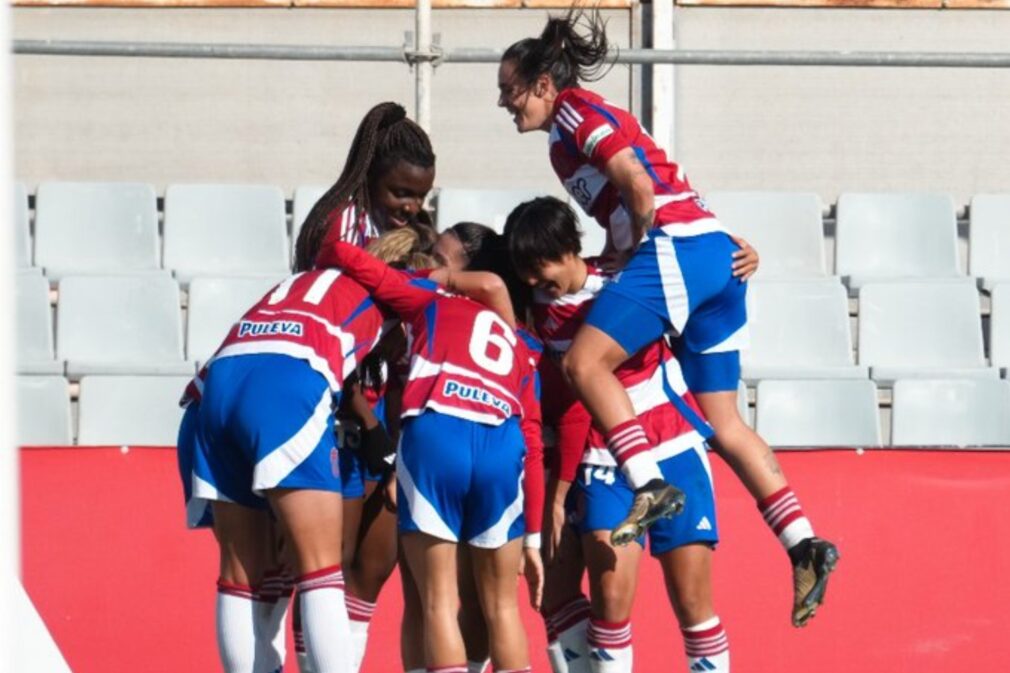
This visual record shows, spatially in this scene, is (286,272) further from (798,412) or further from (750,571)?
(750,571)

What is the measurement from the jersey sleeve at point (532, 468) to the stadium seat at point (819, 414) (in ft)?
7.40

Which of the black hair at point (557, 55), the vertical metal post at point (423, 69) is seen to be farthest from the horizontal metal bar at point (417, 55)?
the black hair at point (557, 55)

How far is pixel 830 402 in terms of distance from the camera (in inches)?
265

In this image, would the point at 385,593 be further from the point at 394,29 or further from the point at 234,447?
the point at 394,29

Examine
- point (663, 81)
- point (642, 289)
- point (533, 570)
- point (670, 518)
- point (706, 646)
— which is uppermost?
point (663, 81)

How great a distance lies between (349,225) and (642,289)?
0.79m

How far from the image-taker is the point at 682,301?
464 cm

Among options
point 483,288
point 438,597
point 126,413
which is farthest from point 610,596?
point 126,413

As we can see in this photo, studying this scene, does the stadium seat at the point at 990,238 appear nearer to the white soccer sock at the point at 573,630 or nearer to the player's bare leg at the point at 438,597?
the white soccer sock at the point at 573,630

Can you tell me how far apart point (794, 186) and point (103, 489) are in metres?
3.91

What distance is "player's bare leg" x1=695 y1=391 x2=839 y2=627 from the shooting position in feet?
15.5

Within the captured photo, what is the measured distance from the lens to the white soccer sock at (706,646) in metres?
4.70

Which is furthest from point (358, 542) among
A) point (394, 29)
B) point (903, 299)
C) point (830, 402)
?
point (394, 29)

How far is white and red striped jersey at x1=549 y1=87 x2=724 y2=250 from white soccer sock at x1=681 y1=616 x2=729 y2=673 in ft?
3.40
